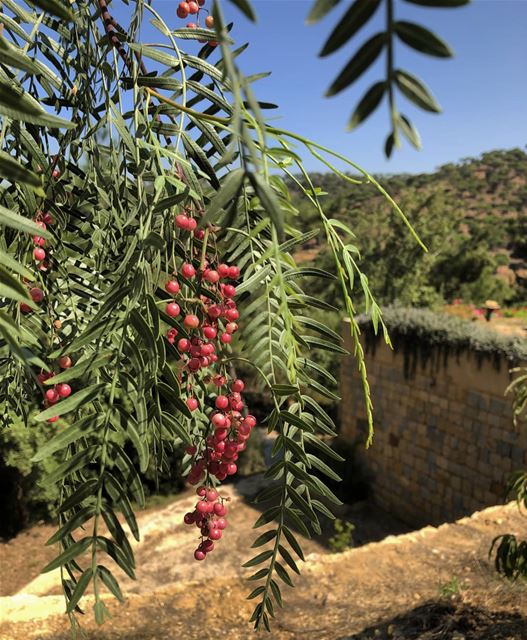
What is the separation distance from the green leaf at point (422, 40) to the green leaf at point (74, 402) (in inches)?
18.1

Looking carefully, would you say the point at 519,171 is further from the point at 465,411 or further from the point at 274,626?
the point at 274,626

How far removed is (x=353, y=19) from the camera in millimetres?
294

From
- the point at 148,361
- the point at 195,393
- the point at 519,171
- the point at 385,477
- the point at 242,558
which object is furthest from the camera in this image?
the point at 519,171

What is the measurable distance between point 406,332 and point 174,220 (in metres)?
5.72

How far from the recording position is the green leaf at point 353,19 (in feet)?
0.96

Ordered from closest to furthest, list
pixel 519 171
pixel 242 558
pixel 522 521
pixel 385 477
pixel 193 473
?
pixel 193 473 < pixel 522 521 < pixel 242 558 < pixel 385 477 < pixel 519 171

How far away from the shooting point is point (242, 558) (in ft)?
17.6

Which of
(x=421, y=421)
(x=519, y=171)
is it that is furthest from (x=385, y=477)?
(x=519, y=171)

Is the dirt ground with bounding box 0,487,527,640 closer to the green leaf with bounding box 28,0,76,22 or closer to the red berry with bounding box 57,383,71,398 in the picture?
the red berry with bounding box 57,383,71,398

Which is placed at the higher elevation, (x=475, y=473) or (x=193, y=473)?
(x=193, y=473)

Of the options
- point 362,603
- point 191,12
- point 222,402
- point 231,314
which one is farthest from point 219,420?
point 362,603

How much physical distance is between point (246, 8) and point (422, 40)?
0.10 m

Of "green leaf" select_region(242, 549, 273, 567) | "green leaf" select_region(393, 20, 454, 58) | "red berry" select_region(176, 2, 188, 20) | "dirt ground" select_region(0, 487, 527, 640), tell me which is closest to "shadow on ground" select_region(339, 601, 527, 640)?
"dirt ground" select_region(0, 487, 527, 640)

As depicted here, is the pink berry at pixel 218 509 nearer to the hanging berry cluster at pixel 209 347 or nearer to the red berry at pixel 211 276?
the hanging berry cluster at pixel 209 347
